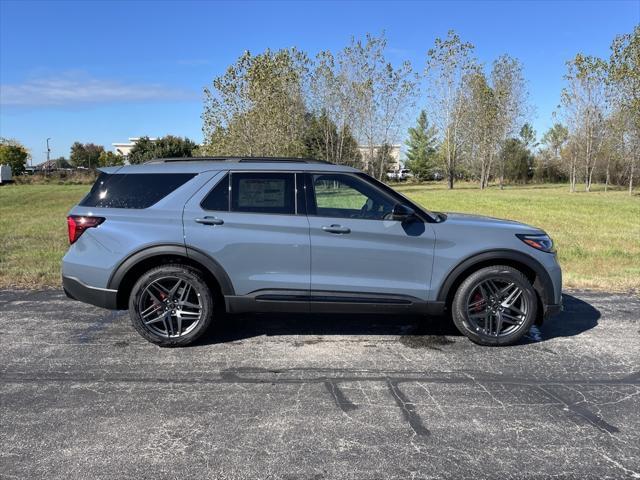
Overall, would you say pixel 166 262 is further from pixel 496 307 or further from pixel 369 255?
pixel 496 307

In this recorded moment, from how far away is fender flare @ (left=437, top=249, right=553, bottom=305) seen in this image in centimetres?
464

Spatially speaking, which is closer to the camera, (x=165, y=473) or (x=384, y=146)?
(x=165, y=473)

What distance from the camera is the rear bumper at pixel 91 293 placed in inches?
182

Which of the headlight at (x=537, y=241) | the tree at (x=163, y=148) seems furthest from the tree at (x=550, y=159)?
the headlight at (x=537, y=241)

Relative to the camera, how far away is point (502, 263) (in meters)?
4.79

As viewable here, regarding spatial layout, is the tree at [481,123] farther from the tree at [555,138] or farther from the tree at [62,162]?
the tree at [62,162]

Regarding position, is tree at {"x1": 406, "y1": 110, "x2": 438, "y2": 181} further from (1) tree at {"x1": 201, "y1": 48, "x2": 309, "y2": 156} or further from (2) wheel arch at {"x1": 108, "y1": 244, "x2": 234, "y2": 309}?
(2) wheel arch at {"x1": 108, "y1": 244, "x2": 234, "y2": 309}

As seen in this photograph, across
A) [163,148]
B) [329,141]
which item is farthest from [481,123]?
[163,148]

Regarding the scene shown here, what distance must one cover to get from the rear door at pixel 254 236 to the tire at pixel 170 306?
1.00 feet

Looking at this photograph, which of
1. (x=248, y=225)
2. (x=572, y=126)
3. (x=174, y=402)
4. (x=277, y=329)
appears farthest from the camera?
(x=572, y=126)

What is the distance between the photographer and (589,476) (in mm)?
2738

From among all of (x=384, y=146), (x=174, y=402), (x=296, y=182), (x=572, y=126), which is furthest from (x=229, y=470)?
(x=572, y=126)

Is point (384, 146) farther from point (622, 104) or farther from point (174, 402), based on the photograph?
point (174, 402)

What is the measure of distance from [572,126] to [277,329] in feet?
147
